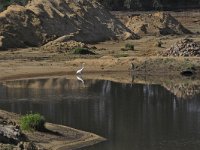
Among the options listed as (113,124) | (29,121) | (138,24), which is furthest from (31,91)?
(138,24)

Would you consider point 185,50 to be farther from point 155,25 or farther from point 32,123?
point 155,25

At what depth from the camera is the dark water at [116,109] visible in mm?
25859

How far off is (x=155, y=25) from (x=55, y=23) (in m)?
19.6

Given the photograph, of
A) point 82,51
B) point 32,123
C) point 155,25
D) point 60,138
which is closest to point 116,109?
point 60,138

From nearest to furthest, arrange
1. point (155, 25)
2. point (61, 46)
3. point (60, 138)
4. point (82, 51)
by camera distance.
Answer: point (60, 138) < point (82, 51) < point (61, 46) < point (155, 25)

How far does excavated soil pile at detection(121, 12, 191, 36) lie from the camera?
278 ft

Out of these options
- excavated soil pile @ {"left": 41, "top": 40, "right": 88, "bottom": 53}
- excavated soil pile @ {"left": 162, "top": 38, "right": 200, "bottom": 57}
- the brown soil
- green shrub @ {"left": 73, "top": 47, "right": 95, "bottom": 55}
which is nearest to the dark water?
the brown soil

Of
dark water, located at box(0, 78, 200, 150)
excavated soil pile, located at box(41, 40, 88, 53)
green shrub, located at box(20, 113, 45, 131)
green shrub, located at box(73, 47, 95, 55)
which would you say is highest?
excavated soil pile, located at box(41, 40, 88, 53)

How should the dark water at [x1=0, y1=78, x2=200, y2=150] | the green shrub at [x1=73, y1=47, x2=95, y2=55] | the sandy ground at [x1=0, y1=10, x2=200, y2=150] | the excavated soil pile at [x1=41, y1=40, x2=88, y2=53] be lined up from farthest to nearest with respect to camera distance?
the excavated soil pile at [x1=41, y1=40, x2=88, y2=53]
the green shrub at [x1=73, y1=47, x2=95, y2=55]
the sandy ground at [x1=0, y1=10, x2=200, y2=150]
the dark water at [x1=0, y1=78, x2=200, y2=150]

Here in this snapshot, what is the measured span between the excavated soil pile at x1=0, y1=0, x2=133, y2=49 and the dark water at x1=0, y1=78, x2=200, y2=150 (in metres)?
18.6

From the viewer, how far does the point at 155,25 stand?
3396 inches

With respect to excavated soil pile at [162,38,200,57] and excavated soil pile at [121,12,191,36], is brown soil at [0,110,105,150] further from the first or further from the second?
excavated soil pile at [121,12,191,36]

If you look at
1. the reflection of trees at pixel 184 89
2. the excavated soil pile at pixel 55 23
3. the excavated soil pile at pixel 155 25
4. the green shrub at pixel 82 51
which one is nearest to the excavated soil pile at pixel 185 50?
the green shrub at pixel 82 51

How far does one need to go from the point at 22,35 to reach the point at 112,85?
75.5 ft
